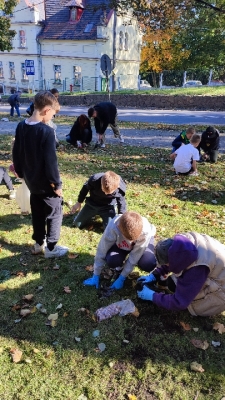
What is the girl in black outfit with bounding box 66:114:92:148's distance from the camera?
945 centimetres

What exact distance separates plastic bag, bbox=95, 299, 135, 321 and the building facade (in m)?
29.7

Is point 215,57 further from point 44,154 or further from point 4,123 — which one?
point 44,154

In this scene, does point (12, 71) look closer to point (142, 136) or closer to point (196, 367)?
point (142, 136)

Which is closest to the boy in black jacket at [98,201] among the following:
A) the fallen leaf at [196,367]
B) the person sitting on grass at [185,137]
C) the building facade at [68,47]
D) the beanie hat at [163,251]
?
the beanie hat at [163,251]

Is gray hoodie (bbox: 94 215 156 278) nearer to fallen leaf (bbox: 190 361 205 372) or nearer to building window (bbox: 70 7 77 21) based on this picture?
fallen leaf (bbox: 190 361 205 372)

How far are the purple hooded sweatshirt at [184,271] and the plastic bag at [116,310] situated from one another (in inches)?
17.9

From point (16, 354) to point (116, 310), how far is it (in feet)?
3.08

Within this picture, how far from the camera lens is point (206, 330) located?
9.53 feet

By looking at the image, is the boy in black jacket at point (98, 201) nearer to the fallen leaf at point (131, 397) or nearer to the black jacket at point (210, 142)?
the fallen leaf at point (131, 397)

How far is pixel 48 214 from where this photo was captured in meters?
3.64

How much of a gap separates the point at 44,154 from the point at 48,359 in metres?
1.81

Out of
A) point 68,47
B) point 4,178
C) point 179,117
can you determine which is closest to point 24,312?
point 4,178

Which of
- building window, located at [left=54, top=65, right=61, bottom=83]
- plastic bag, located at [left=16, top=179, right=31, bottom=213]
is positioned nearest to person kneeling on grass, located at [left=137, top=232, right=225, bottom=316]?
plastic bag, located at [left=16, top=179, right=31, bottom=213]

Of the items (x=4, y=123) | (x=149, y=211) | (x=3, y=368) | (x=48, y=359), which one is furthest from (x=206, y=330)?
(x=4, y=123)
